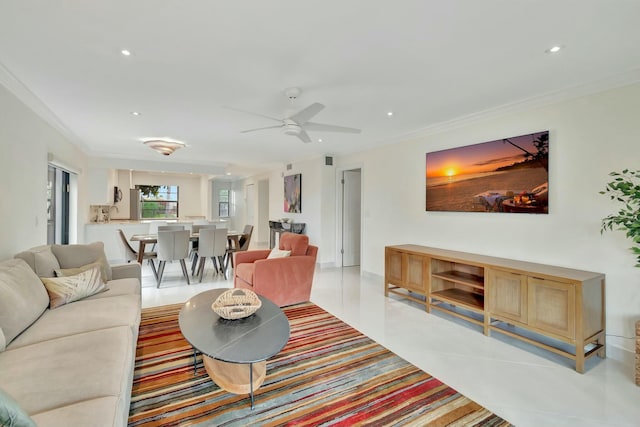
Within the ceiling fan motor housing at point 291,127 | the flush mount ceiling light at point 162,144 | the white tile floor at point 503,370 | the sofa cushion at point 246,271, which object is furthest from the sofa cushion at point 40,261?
the ceiling fan motor housing at point 291,127

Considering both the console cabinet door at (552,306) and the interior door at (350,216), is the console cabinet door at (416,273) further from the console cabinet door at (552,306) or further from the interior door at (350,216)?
the interior door at (350,216)

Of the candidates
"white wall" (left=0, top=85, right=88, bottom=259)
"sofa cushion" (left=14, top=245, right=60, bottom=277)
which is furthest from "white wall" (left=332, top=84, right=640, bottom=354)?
"white wall" (left=0, top=85, right=88, bottom=259)

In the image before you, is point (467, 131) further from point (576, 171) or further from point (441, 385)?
point (441, 385)

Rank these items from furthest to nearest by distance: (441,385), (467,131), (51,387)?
(467,131)
(441,385)
(51,387)

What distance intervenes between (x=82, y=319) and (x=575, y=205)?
4179mm

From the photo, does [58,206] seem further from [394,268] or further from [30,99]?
[394,268]

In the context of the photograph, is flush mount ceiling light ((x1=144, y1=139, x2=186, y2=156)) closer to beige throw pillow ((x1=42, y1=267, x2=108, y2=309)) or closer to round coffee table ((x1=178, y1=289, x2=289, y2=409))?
beige throw pillow ((x1=42, y1=267, x2=108, y2=309))

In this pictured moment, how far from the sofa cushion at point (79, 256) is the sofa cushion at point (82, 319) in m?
0.71

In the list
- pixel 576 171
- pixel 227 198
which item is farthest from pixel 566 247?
pixel 227 198

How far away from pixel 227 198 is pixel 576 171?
10.9 meters

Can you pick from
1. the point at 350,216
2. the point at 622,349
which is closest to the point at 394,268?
the point at 622,349

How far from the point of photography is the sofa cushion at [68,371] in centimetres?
127

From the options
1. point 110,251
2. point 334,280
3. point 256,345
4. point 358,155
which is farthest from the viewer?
point 110,251

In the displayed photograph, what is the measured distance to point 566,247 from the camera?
2.88 metres
